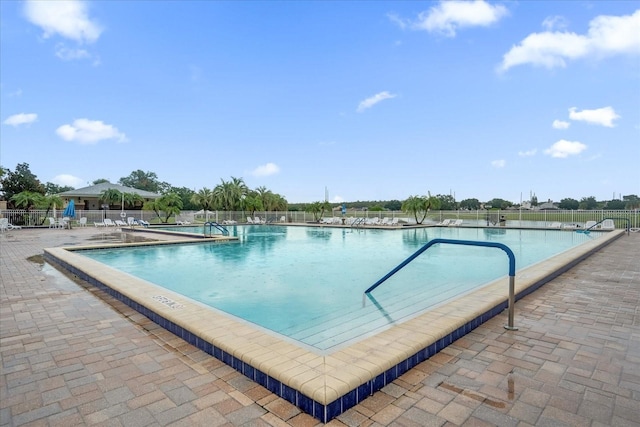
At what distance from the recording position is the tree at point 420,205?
23.2m

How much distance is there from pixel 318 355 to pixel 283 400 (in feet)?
1.49

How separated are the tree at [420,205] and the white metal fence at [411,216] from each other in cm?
49

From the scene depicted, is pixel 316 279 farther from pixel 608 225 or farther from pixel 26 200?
pixel 26 200

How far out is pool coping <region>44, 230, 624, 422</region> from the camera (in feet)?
6.79

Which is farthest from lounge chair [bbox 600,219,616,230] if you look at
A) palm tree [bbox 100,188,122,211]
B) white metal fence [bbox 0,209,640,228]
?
palm tree [bbox 100,188,122,211]

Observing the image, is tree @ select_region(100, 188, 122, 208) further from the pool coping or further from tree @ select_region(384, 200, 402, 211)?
the pool coping

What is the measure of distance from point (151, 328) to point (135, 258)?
656 cm

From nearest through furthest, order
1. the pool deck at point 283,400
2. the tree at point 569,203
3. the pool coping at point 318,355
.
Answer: the pool deck at point 283,400 < the pool coping at point 318,355 < the tree at point 569,203

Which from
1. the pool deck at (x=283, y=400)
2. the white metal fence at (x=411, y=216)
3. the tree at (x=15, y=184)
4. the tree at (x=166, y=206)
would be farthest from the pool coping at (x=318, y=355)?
the tree at (x=15, y=184)

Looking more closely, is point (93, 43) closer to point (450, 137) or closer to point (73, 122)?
point (73, 122)

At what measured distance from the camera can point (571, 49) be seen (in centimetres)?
1235

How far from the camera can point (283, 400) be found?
2121mm

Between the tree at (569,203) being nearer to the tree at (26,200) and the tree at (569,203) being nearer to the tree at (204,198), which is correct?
the tree at (204,198)

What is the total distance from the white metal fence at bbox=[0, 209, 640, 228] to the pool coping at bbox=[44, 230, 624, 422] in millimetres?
17821
